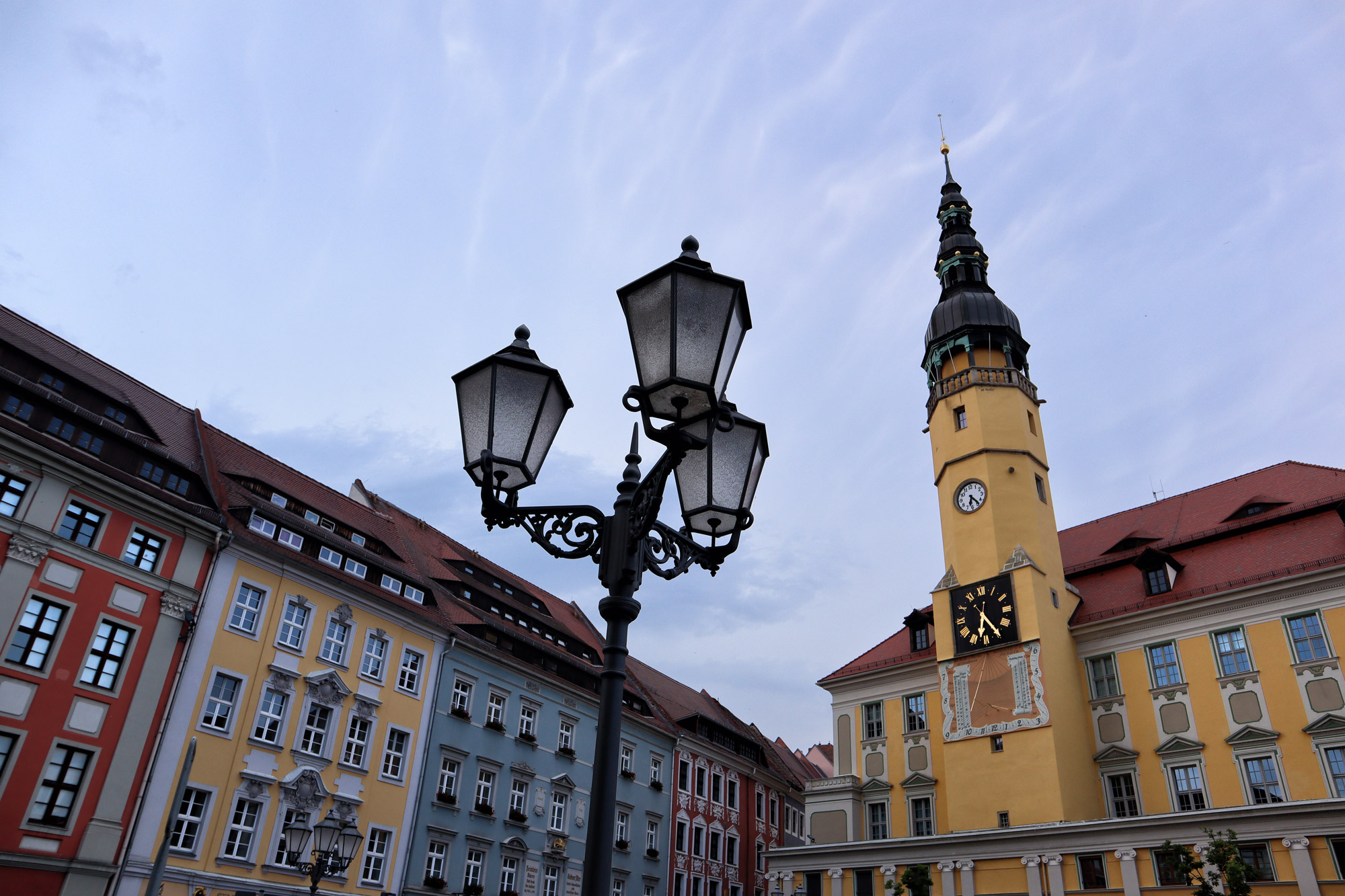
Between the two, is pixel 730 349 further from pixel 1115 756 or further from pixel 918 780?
pixel 918 780

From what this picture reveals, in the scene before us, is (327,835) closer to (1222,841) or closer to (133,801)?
(133,801)

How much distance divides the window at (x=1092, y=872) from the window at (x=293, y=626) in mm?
24843

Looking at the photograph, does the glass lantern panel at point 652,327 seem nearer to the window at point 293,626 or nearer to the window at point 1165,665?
the window at point 293,626

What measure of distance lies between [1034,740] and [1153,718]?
3.90m

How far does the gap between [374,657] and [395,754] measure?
3.26m

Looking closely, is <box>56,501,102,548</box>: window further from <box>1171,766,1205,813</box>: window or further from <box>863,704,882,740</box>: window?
<box>1171,766,1205,813</box>: window

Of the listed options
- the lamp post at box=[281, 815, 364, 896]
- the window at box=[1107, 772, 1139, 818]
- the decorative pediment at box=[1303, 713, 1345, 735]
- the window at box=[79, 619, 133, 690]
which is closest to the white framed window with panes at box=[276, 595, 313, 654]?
the window at box=[79, 619, 133, 690]

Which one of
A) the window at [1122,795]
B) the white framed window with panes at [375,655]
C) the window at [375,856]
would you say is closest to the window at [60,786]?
the white framed window with panes at [375,655]

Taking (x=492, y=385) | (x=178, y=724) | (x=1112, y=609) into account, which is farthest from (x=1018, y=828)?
(x=492, y=385)

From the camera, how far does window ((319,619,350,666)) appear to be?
29.1 meters

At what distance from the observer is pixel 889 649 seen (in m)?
39.1

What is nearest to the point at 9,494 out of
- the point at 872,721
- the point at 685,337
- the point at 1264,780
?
the point at 685,337

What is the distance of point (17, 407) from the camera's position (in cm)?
2394

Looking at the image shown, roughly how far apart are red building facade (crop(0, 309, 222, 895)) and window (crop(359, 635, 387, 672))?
6.13 metres
